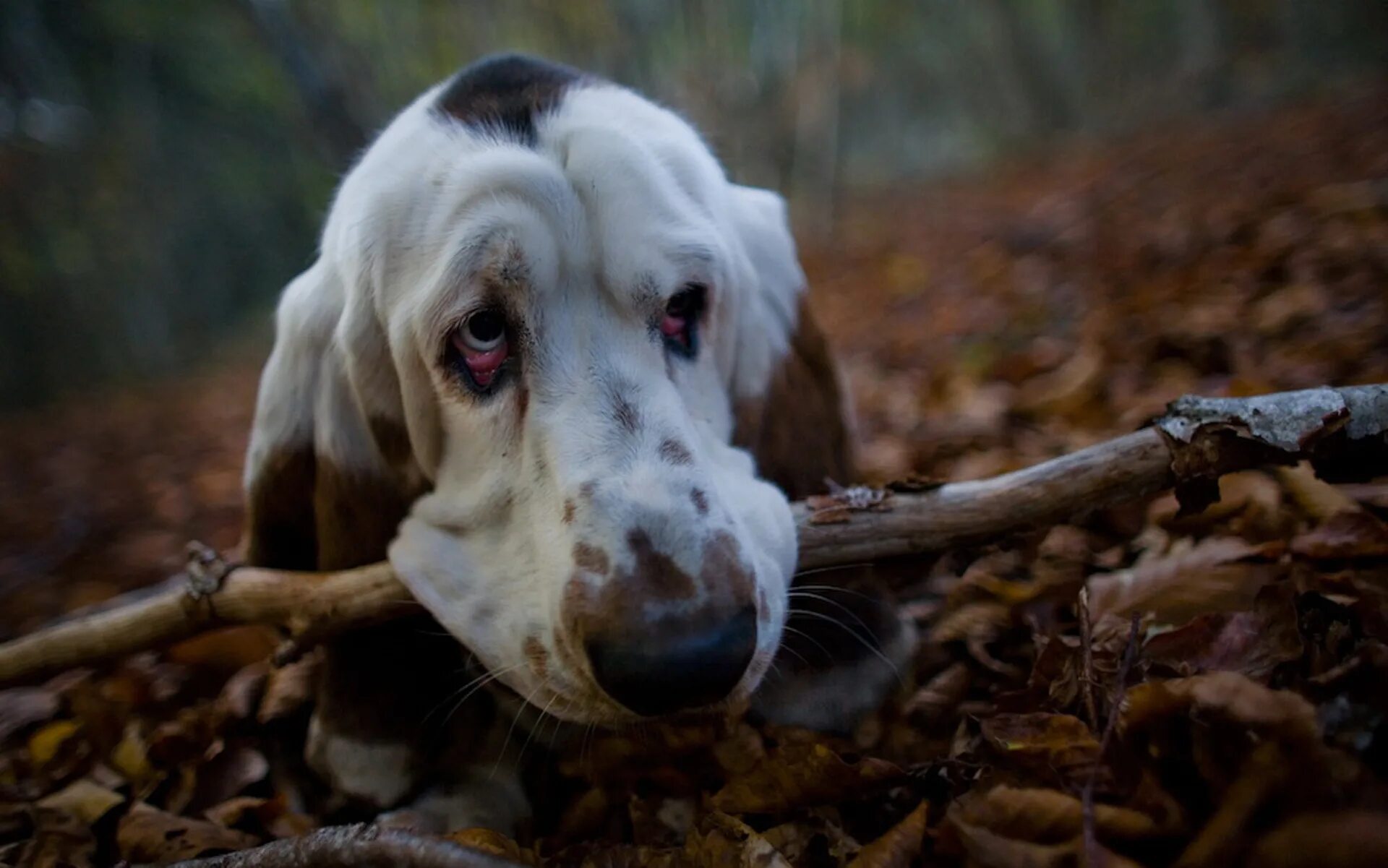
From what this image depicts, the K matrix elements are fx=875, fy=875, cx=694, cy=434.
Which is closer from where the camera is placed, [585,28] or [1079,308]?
[1079,308]

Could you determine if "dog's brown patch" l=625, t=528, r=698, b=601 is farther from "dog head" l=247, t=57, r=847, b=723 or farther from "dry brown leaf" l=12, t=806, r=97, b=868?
"dry brown leaf" l=12, t=806, r=97, b=868

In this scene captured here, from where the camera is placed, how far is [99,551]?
534cm

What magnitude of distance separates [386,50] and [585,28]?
10.3 feet

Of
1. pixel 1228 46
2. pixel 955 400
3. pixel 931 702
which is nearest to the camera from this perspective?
pixel 931 702

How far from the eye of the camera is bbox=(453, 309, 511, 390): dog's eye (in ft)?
5.81

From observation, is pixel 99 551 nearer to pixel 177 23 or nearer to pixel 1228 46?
pixel 177 23

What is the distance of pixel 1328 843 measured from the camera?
0.92 m

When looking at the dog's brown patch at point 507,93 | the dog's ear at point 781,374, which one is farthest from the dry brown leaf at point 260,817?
the dog's brown patch at point 507,93

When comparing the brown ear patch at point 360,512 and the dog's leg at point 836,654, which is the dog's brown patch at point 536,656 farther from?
the brown ear patch at point 360,512

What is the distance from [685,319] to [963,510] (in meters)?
0.71

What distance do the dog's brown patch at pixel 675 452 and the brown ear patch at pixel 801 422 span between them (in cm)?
48

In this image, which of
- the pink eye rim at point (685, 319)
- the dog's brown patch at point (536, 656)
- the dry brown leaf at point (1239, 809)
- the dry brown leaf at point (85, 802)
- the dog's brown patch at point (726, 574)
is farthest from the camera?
the dry brown leaf at point (85, 802)

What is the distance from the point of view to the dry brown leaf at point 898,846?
128 cm

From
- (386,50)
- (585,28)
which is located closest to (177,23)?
(386,50)
